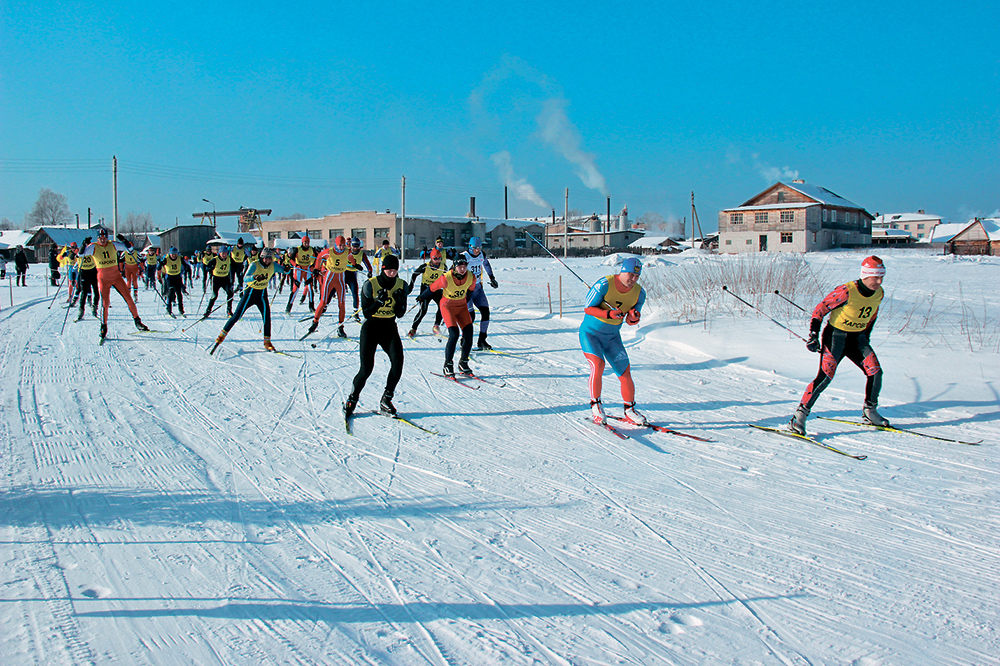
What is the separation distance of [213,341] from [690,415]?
8.59 metres

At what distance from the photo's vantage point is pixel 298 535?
13.0ft

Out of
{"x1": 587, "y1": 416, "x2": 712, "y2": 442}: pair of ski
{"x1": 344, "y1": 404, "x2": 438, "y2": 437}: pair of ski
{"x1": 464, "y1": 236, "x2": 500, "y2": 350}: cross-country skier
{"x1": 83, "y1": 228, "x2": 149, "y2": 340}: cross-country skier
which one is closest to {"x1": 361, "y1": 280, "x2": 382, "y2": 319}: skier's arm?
{"x1": 344, "y1": 404, "x2": 438, "y2": 437}: pair of ski

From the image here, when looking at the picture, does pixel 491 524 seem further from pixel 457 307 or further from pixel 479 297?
pixel 479 297

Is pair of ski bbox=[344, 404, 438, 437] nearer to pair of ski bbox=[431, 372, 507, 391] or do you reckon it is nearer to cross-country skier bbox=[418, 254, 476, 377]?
pair of ski bbox=[431, 372, 507, 391]

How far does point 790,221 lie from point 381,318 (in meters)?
52.6

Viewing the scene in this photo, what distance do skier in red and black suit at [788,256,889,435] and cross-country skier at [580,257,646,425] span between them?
163 centimetres

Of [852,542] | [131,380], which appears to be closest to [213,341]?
[131,380]

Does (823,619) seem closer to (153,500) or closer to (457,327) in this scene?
(153,500)

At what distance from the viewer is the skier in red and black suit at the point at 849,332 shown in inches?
235

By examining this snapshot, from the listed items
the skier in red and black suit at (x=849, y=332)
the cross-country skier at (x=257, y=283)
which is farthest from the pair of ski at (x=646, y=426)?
the cross-country skier at (x=257, y=283)

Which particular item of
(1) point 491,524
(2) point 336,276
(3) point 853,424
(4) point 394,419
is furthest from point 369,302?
(2) point 336,276

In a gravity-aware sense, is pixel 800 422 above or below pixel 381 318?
below

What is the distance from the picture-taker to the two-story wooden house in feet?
168

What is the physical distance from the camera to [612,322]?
6234mm
